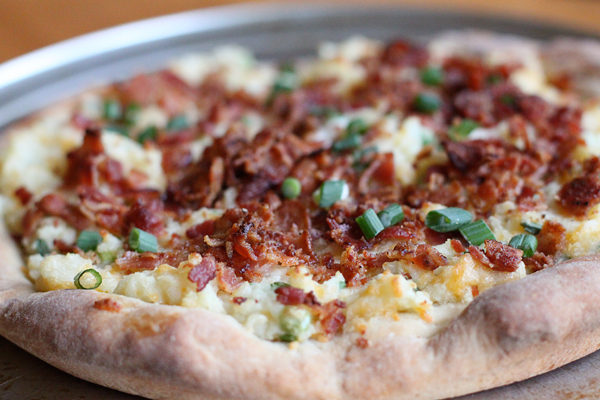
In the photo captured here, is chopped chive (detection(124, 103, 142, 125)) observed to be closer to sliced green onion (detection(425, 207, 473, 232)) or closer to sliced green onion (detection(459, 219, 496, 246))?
sliced green onion (detection(425, 207, 473, 232))

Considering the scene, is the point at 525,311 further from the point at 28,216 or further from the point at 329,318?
the point at 28,216

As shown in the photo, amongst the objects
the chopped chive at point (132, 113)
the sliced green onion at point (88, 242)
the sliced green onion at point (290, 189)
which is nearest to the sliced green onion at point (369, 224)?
the sliced green onion at point (290, 189)

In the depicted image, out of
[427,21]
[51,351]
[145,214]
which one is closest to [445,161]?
[145,214]

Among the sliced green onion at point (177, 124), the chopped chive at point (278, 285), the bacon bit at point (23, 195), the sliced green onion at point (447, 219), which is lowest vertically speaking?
the sliced green onion at point (447, 219)

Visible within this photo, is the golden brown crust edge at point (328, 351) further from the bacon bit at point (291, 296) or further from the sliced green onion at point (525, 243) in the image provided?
the sliced green onion at point (525, 243)

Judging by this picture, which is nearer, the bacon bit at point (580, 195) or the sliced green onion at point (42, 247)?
the bacon bit at point (580, 195)

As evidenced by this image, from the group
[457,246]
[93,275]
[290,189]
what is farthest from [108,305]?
[457,246]
